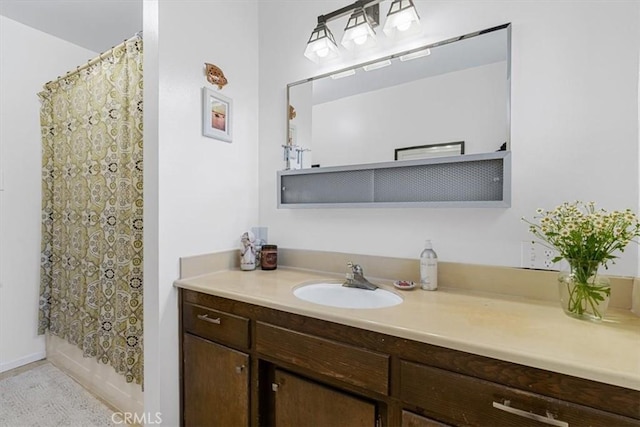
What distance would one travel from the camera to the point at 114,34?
92.0 inches

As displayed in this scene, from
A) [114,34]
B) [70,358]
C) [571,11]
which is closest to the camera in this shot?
[571,11]

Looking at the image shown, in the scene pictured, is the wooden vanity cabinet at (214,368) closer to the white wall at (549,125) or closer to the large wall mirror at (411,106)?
the white wall at (549,125)

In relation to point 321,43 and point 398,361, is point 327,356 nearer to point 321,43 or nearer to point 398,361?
point 398,361

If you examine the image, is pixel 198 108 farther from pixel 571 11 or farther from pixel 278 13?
pixel 571 11

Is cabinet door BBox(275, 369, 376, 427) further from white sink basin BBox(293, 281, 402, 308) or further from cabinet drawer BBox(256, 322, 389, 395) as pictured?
white sink basin BBox(293, 281, 402, 308)

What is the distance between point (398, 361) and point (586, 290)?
0.64 metres

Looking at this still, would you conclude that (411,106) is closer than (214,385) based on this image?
No

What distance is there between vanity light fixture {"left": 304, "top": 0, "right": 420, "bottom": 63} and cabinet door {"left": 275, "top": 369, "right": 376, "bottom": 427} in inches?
61.9

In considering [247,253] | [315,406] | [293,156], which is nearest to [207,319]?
[247,253]

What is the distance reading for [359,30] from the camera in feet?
4.84

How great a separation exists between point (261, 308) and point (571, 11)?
5.43ft

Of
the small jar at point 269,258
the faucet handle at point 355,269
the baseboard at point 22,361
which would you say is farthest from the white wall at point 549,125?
the baseboard at point 22,361

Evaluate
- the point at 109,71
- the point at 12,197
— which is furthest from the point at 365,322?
the point at 12,197

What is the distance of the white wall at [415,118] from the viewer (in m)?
1.27
